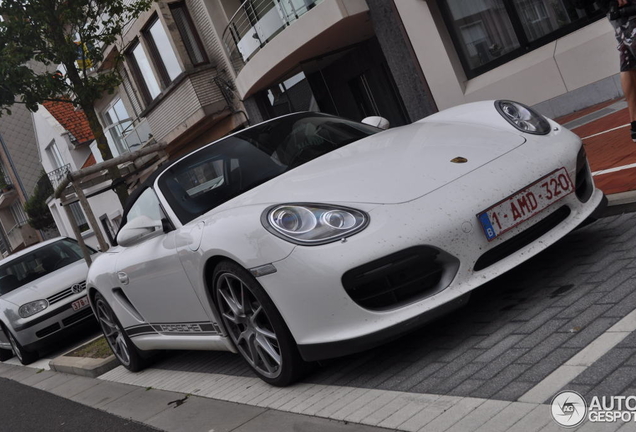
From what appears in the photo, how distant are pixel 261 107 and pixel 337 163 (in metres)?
14.3

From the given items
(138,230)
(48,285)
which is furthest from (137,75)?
(138,230)

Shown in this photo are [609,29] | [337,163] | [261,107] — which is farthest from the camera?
[261,107]

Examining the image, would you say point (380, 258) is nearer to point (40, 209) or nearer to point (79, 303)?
point (79, 303)

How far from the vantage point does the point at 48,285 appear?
1030cm

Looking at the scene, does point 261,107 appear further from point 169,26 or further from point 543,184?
point 543,184

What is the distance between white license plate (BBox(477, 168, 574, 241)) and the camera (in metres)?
3.47

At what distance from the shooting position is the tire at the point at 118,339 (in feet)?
20.6

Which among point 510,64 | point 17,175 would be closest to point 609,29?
point 510,64

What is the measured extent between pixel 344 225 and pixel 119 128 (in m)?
23.4

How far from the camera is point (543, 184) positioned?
370cm

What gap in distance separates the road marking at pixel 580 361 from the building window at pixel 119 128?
23130 mm

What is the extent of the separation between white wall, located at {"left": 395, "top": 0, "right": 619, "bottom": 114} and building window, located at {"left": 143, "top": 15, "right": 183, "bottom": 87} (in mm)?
8565

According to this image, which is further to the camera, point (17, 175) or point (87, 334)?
point (17, 175)

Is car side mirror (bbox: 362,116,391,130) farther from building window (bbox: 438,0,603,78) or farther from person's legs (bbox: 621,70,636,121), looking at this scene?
building window (bbox: 438,0,603,78)
